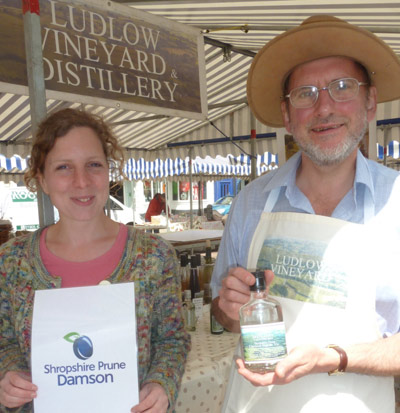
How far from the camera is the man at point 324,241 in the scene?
1.17 metres

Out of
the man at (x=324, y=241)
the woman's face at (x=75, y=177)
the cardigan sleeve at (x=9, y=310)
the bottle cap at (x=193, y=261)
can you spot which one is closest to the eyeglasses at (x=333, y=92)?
the man at (x=324, y=241)

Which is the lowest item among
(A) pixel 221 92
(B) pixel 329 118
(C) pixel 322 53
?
(B) pixel 329 118

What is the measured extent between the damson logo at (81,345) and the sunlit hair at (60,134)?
2.00 feet

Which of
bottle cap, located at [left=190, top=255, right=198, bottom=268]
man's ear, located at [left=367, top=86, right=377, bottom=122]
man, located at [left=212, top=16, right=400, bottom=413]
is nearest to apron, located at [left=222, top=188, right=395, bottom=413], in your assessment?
man, located at [left=212, top=16, right=400, bottom=413]

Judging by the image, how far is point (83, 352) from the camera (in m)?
1.14

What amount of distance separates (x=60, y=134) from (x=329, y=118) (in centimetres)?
92

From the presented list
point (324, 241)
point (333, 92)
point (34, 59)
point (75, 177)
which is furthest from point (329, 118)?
point (34, 59)

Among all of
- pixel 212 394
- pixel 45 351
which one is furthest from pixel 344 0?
pixel 45 351

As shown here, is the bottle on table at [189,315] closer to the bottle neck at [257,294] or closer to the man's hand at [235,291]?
the man's hand at [235,291]

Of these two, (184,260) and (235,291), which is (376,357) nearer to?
(235,291)

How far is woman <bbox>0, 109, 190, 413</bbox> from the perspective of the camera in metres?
1.29

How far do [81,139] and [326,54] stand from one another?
2.99 feet

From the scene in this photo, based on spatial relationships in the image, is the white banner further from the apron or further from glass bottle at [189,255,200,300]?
glass bottle at [189,255,200,300]

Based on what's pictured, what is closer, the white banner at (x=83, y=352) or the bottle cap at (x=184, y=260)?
the white banner at (x=83, y=352)
